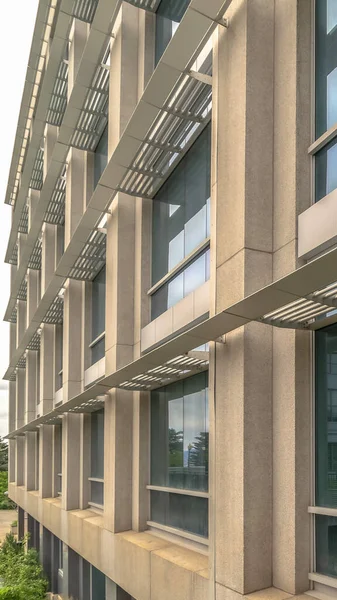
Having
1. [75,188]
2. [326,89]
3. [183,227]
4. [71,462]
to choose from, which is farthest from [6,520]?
[326,89]

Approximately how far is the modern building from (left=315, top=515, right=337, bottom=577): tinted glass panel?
0.03 metres

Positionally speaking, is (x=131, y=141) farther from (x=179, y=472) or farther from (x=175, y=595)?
(x=175, y=595)

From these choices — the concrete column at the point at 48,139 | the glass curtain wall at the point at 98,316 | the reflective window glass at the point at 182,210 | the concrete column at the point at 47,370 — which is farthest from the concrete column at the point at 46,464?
the reflective window glass at the point at 182,210

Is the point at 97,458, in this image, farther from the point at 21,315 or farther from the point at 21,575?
the point at 21,315

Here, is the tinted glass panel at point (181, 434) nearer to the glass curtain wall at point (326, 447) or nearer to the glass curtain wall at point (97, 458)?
the glass curtain wall at point (326, 447)

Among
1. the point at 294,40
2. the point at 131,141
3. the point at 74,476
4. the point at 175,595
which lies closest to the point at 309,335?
the point at 294,40

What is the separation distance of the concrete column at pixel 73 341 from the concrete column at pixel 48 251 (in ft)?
18.4

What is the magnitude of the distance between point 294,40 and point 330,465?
623 cm

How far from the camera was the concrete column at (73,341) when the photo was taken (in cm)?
2247

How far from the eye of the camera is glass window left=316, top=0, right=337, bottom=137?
874cm

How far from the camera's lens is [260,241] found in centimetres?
915

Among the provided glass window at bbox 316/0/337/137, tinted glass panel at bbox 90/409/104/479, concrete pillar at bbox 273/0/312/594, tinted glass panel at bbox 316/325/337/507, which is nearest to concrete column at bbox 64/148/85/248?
tinted glass panel at bbox 90/409/104/479

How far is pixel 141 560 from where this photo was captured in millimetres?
13141

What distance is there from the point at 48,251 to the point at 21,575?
48.7ft
